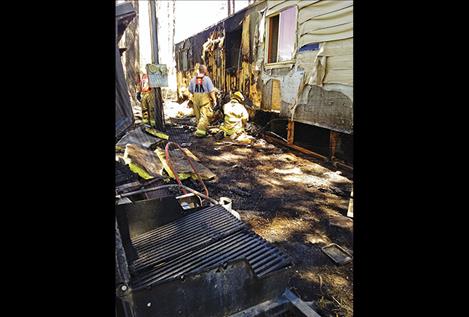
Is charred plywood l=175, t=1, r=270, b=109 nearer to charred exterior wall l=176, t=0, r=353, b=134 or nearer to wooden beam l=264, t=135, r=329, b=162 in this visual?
charred exterior wall l=176, t=0, r=353, b=134

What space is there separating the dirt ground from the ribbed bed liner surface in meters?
0.70

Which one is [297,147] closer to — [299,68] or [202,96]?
[299,68]

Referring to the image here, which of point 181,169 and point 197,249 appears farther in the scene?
point 181,169

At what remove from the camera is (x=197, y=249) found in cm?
231

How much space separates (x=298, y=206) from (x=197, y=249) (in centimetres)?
250

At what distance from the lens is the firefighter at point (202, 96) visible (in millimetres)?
9953

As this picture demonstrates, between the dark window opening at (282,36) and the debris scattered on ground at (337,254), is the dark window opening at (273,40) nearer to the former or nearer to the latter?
the dark window opening at (282,36)

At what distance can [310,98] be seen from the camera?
6.89 m

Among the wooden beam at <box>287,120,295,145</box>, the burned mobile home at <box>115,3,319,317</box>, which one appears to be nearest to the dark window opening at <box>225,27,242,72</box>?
the wooden beam at <box>287,120,295,145</box>

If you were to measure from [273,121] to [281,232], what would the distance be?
225 inches

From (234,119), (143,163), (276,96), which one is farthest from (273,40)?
(143,163)
